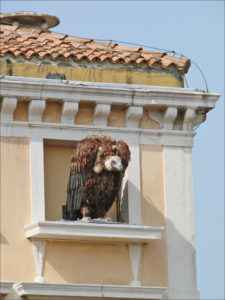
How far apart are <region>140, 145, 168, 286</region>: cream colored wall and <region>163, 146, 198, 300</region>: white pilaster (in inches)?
→ 3.7

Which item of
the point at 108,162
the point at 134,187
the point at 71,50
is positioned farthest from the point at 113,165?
the point at 71,50

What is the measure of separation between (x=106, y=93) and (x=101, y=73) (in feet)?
1.72

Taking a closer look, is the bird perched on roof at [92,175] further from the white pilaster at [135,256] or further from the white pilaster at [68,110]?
the white pilaster at [135,256]

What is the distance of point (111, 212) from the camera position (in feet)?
87.7

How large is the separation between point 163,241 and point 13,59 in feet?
12.4

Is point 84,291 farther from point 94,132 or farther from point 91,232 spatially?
point 94,132

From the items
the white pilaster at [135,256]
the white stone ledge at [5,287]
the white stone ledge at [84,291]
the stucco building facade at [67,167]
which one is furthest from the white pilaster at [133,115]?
the white stone ledge at [5,287]

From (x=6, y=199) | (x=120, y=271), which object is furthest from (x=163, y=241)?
(x=6, y=199)

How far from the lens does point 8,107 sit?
26000 millimetres

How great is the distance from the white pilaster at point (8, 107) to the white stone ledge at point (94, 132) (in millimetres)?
92

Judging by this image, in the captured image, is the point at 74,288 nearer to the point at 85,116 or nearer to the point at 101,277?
the point at 101,277

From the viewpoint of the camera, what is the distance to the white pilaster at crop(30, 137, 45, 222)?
2577cm

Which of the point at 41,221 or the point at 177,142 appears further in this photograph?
the point at 177,142

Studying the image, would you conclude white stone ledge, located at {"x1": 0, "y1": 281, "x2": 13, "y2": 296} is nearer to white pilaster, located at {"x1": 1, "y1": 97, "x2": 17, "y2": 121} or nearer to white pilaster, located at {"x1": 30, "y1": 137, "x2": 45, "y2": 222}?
white pilaster, located at {"x1": 30, "y1": 137, "x2": 45, "y2": 222}
